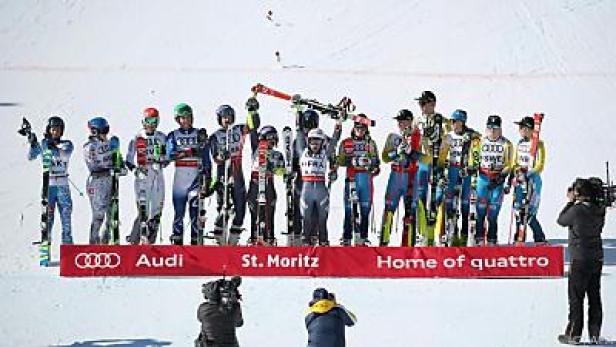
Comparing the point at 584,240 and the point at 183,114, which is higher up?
the point at 183,114

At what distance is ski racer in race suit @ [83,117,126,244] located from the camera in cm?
1216

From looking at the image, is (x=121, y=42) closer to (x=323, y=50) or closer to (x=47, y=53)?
(x=47, y=53)

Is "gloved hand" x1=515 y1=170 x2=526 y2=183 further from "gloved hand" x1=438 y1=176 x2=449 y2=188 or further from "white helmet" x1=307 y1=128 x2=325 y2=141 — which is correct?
"white helmet" x1=307 y1=128 x2=325 y2=141

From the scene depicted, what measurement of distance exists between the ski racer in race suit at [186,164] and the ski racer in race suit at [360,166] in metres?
1.60

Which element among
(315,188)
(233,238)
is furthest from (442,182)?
(233,238)

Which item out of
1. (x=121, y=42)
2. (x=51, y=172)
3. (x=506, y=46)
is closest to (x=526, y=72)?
(x=506, y=46)

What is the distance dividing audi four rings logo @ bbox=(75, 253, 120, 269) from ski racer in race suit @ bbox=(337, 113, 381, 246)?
2748 millimetres

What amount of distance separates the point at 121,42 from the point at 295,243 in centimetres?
1256

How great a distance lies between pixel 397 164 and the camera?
12.4 m

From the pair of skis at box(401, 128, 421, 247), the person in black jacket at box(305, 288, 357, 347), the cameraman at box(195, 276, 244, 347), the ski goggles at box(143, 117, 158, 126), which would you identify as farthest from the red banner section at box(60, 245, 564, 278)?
the person in black jacket at box(305, 288, 357, 347)

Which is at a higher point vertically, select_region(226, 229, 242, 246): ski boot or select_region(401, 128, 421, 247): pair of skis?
select_region(401, 128, 421, 247): pair of skis

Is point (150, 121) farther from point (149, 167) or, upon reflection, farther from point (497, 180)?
point (497, 180)

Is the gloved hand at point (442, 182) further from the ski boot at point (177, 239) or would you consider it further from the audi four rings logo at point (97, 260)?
the audi four rings logo at point (97, 260)

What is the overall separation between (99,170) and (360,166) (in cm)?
301
